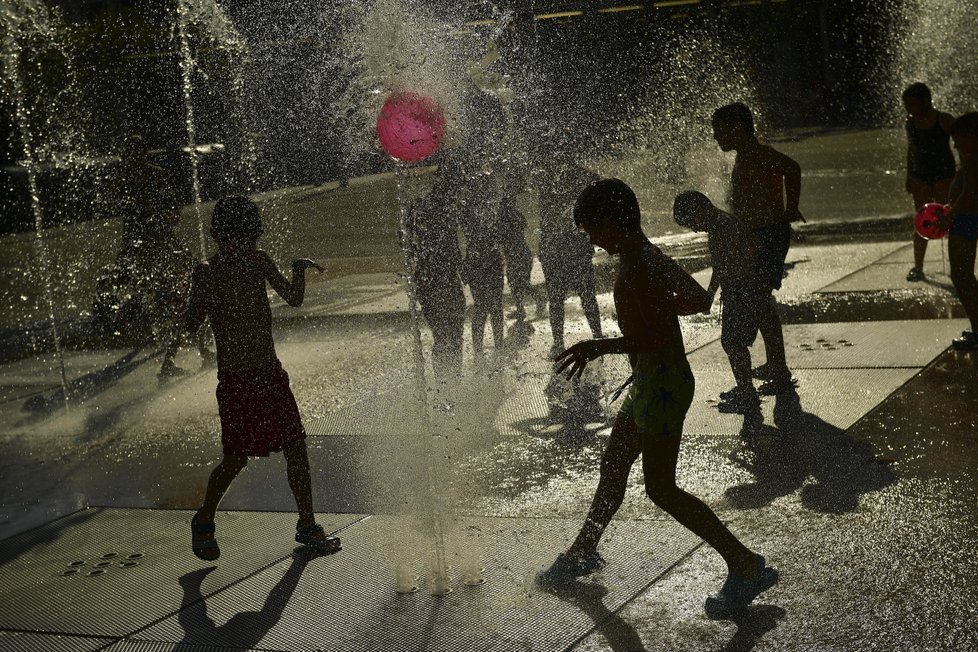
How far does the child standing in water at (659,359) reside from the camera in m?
3.95

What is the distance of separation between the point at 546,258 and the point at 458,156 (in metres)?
1.22

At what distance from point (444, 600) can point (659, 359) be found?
3.77 feet

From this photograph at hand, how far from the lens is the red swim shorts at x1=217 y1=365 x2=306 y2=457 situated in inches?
190

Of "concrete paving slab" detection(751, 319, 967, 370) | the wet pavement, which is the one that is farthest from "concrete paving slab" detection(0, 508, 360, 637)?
"concrete paving slab" detection(751, 319, 967, 370)

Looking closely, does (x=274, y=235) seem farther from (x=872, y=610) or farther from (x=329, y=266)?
(x=872, y=610)

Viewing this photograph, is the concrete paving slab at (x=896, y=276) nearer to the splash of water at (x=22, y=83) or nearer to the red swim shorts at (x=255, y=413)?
the red swim shorts at (x=255, y=413)

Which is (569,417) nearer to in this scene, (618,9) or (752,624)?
(752,624)

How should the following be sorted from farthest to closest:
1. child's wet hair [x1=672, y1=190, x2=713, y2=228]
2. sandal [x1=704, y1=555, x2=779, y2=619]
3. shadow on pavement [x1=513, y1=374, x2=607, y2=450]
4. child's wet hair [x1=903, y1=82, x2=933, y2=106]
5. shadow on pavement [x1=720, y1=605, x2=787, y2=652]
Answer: child's wet hair [x1=903, y1=82, x2=933, y2=106], shadow on pavement [x1=513, y1=374, x2=607, y2=450], child's wet hair [x1=672, y1=190, x2=713, y2=228], sandal [x1=704, y1=555, x2=779, y2=619], shadow on pavement [x1=720, y1=605, x2=787, y2=652]

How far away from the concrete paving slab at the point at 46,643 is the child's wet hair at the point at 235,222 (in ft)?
5.25

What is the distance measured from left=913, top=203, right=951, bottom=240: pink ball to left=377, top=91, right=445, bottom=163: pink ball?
138 inches

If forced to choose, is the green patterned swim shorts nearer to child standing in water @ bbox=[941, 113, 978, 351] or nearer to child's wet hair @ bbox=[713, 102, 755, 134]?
child's wet hair @ bbox=[713, 102, 755, 134]

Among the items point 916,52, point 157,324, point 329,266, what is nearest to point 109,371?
point 157,324

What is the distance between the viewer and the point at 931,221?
24.8ft

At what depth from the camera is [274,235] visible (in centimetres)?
1780
